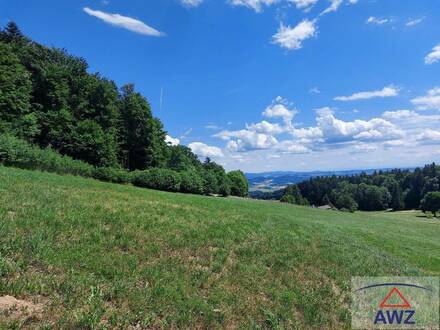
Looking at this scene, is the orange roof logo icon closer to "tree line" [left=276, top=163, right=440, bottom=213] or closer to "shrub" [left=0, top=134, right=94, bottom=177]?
"shrub" [left=0, top=134, right=94, bottom=177]

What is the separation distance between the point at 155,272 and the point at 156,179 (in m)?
47.3

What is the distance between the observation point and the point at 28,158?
1299 inches

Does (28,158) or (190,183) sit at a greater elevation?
(28,158)

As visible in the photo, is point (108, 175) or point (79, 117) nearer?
point (108, 175)

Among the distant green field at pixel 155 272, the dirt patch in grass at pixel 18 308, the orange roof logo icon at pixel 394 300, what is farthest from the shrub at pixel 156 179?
the dirt patch in grass at pixel 18 308

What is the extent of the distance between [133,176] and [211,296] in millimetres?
47778

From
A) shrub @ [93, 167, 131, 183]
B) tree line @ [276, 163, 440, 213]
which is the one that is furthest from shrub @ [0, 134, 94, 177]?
tree line @ [276, 163, 440, 213]

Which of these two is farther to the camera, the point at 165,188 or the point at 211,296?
the point at 165,188

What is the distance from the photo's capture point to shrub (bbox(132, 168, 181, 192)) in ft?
173

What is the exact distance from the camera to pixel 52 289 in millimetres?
5383

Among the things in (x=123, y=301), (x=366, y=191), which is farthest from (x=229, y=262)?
(x=366, y=191)

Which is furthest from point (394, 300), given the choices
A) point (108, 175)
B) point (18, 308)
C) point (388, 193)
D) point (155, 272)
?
point (388, 193)

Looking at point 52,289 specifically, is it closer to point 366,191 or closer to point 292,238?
point 292,238

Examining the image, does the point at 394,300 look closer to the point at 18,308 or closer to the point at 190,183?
the point at 18,308
